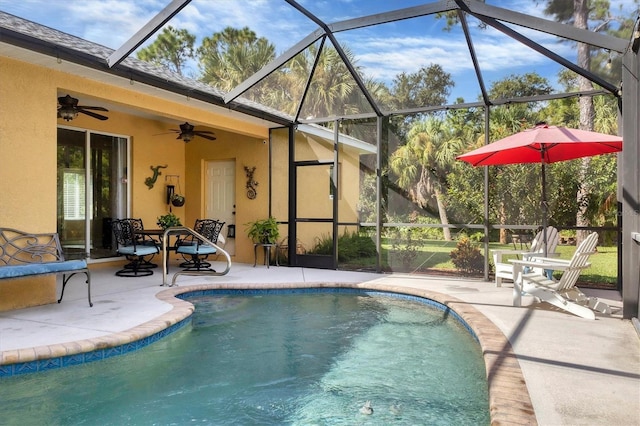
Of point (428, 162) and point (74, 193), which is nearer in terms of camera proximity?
point (428, 162)

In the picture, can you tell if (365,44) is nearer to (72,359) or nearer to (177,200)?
(177,200)

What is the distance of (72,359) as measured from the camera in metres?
3.45

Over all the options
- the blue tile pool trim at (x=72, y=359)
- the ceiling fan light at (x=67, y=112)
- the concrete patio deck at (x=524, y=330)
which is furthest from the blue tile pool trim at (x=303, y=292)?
the ceiling fan light at (x=67, y=112)

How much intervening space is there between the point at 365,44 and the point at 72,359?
5.84 m

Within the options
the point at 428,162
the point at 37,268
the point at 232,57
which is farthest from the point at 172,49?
the point at 37,268

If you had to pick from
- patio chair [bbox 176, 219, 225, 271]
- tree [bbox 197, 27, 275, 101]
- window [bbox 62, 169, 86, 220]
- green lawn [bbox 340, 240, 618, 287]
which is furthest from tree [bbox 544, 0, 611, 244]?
window [bbox 62, 169, 86, 220]

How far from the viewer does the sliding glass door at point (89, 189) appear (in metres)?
7.74

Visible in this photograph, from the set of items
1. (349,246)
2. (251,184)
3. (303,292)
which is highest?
(251,184)

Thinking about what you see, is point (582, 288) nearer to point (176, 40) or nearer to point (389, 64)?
point (389, 64)

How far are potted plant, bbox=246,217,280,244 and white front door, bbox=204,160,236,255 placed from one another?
1.10 m

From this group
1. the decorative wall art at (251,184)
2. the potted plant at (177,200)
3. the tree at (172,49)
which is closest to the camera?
the decorative wall art at (251,184)

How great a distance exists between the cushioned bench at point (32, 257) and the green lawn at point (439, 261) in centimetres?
474

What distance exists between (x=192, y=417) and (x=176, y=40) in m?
14.5

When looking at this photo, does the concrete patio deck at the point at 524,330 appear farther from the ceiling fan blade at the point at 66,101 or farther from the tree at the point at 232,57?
the tree at the point at 232,57
